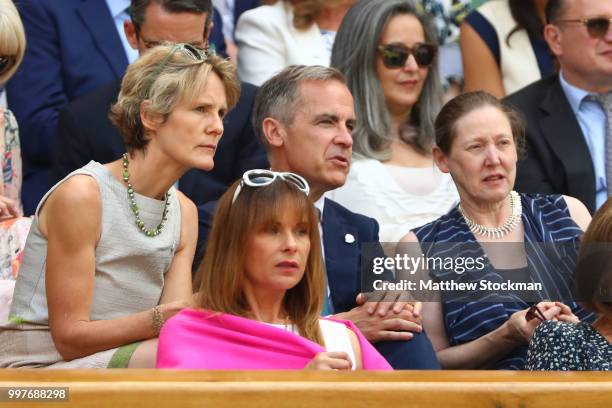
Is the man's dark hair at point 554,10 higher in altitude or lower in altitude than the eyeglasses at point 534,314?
higher

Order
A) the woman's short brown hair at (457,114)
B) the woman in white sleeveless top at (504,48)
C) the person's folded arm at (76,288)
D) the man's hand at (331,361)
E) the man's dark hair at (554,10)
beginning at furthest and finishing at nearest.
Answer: the woman in white sleeveless top at (504,48), the man's dark hair at (554,10), the woman's short brown hair at (457,114), the person's folded arm at (76,288), the man's hand at (331,361)

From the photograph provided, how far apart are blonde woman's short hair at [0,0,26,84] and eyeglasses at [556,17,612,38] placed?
7.10 ft

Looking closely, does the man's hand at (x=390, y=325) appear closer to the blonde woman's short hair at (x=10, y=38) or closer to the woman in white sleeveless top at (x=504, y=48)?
the blonde woman's short hair at (x=10, y=38)

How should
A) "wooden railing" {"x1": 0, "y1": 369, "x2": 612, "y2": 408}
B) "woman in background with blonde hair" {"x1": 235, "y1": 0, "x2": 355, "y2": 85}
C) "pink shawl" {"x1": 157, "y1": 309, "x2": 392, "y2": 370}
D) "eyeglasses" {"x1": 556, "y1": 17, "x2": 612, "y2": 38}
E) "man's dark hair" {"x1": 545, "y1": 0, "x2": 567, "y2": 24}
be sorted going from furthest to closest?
"woman in background with blonde hair" {"x1": 235, "y1": 0, "x2": 355, "y2": 85}, "man's dark hair" {"x1": 545, "y1": 0, "x2": 567, "y2": 24}, "eyeglasses" {"x1": 556, "y1": 17, "x2": 612, "y2": 38}, "pink shawl" {"x1": 157, "y1": 309, "x2": 392, "y2": 370}, "wooden railing" {"x1": 0, "y1": 369, "x2": 612, "y2": 408}

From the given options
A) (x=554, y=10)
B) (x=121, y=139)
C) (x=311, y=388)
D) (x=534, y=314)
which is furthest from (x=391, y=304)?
(x=554, y=10)

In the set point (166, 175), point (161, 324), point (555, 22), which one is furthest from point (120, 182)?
point (555, 22)

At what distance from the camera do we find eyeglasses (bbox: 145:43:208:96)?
3711 millimetres

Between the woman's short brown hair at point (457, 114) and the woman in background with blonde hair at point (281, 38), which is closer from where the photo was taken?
the woman's short brown hair at point (457, 114)

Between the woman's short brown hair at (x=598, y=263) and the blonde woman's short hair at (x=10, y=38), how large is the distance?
192 centimetres

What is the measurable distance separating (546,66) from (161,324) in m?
2.71

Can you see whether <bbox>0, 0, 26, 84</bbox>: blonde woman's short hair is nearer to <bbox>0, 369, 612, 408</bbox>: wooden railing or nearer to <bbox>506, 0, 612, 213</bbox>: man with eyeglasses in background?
<bbox>0, 369, 612, 408</bbox>: wooden railing

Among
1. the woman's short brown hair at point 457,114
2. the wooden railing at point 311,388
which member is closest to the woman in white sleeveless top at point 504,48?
the woman's short brown hair at point 457,114

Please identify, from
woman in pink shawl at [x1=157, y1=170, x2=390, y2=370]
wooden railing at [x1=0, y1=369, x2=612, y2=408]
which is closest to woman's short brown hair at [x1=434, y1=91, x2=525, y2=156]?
woman in pink shawl at [x1=157, y1=170, x2=390, y2=370]

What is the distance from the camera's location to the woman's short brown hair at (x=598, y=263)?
329cm
